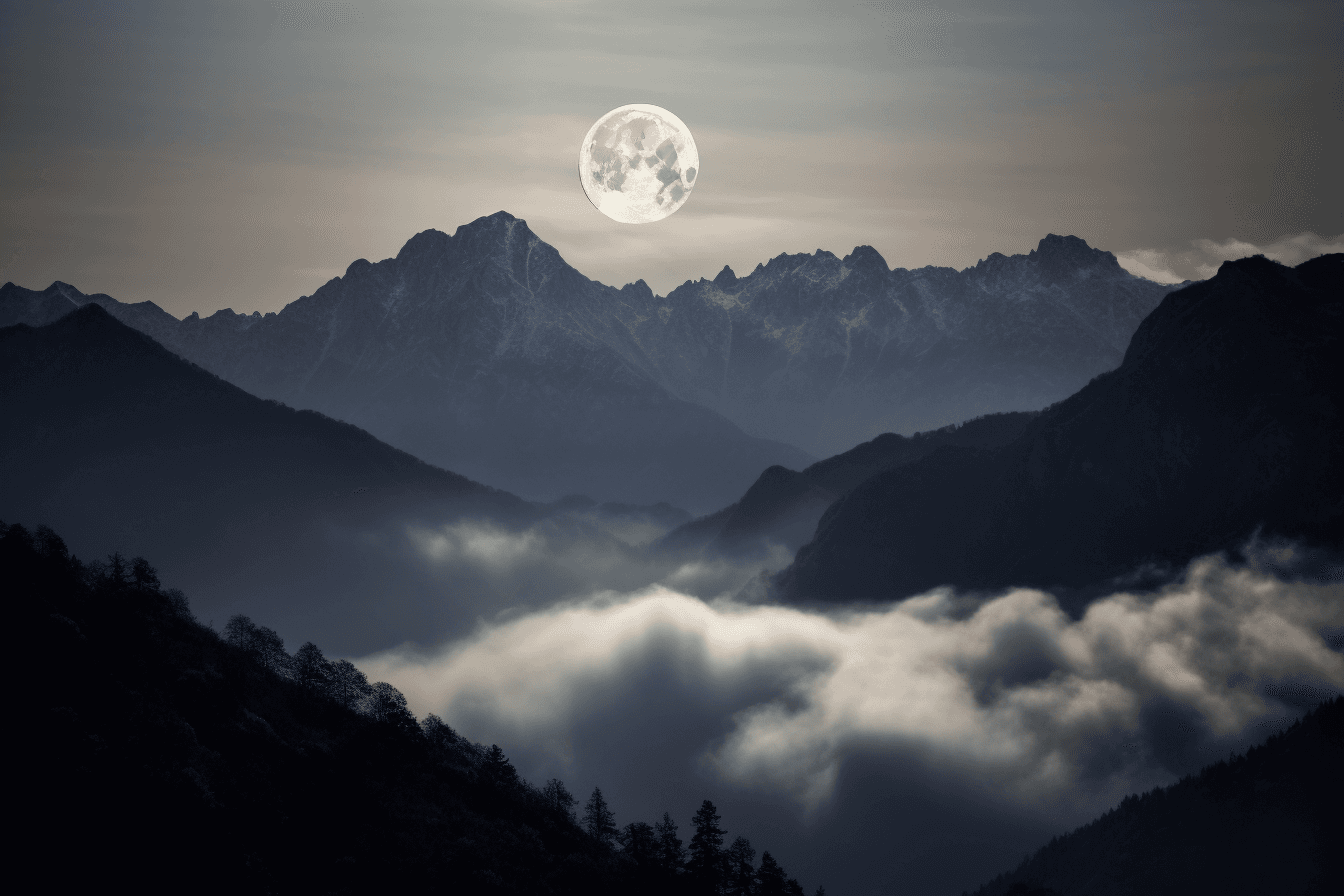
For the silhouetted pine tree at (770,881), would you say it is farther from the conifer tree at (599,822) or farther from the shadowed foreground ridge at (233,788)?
the conifer tree at (599,822)

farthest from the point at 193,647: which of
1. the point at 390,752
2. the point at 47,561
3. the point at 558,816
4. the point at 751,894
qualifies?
the point at 751,894

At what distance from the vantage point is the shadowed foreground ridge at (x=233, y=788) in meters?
83.6

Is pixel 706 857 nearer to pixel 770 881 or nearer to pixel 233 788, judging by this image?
pixel 770 881

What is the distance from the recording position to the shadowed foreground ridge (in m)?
83.6

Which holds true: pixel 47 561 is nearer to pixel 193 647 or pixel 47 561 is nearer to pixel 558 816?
pixel 193 647

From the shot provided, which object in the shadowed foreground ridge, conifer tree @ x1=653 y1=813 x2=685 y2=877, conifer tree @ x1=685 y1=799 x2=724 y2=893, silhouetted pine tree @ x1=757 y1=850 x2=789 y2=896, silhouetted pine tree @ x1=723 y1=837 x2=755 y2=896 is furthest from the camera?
conifer tree @ x1=653 y1=813 x2=685 y2=877

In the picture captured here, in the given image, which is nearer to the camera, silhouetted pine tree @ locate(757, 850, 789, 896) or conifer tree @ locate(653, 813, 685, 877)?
silhouetted pine tree @ locate(757, 850, 789, 896)

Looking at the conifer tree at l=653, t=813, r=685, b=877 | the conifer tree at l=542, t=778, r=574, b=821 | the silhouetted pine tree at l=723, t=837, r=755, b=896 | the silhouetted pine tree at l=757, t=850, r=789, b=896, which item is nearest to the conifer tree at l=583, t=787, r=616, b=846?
the conifer tree at l=542, t=778, r=574, b=821

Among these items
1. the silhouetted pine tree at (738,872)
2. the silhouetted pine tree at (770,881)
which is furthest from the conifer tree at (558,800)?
the silhouetted pine tree at (770,881)

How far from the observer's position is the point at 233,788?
96688 mm

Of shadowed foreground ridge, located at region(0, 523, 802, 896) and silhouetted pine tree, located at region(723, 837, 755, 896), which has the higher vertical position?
shadowed foreground ridge, located at region(0, 523, 802, 896)

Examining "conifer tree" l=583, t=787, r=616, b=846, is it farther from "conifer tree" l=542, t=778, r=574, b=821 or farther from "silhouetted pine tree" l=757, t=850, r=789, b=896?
"silhouetted pine tree" l=757, t=850, r=789, b=896

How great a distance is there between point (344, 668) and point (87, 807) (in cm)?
6594

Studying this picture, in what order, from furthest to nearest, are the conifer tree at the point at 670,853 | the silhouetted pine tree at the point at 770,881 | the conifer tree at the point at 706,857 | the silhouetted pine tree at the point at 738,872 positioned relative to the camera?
the conifer tree at the point at 670,853, the conifer tree at the point at 706,857, the silhouetted pine tree at the point at 738,872, the silhouetted pine tree at the point at 770,881
